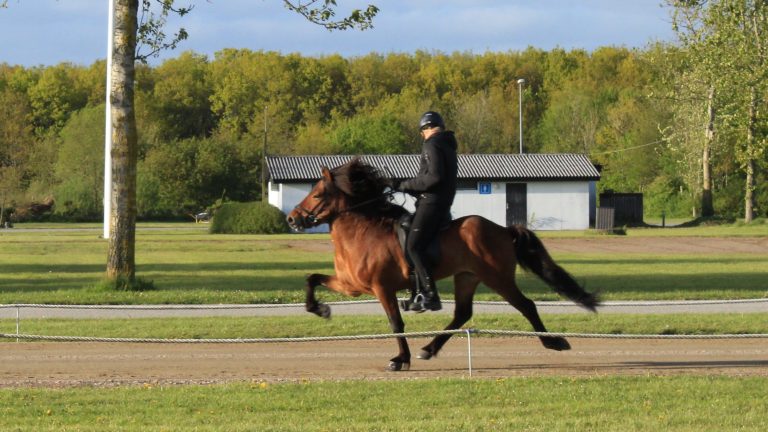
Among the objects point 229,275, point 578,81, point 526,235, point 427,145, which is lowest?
point 229,275

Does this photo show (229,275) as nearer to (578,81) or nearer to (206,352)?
(206,352)

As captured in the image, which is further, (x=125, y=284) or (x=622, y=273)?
(x=622, y=273)

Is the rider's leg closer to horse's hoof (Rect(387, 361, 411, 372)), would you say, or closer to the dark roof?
horse's hoof (Rect(387, 361, 411, 372))

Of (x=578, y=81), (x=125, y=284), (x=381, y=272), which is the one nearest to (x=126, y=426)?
(x=381, y=272)

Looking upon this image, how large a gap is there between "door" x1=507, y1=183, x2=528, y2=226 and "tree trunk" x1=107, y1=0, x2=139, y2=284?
45.3 meters

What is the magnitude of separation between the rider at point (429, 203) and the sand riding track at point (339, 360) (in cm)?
96

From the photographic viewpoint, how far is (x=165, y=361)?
1370 cm

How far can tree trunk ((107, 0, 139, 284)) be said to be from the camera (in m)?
22.9

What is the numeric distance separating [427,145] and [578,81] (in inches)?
4298

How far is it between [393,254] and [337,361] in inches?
74.0

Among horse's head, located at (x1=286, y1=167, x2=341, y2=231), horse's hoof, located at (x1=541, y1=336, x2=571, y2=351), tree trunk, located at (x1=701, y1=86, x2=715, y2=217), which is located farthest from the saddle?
tree trunk, located at (x1=701, y1=86, x2=715, y2=217)

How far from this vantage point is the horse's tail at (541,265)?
12.8 metres

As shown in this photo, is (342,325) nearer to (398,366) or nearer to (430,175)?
(398,366)

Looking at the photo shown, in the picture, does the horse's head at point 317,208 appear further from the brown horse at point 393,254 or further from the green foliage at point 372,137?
the green foliage at point 372,137
